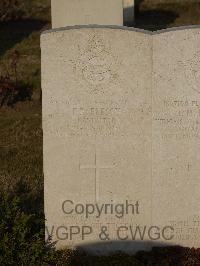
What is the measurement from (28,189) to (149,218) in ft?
7.86

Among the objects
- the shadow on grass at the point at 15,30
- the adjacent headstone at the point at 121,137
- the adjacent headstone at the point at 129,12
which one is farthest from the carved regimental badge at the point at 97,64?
the adjacent headstone at the point at 129,12

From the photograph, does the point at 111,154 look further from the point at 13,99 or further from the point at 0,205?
the point at 13,99

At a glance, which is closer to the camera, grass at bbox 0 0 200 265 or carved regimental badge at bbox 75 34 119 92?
carved regimental badge at bbox 75 34 119 92

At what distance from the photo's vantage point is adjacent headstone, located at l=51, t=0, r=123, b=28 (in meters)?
14.0

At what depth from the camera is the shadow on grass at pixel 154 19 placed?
17.2m

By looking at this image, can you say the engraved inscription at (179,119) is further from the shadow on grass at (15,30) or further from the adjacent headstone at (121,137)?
the shadow on grass at (15,30)

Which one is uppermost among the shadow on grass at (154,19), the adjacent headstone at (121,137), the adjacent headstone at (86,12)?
the shadow on grass at (154,19)

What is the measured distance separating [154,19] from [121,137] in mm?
13315

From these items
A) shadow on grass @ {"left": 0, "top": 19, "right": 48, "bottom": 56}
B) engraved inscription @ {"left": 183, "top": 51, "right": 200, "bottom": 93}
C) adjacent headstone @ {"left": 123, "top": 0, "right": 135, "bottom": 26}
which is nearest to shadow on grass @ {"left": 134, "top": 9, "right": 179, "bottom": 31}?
adjacent headstone @ {"left": 123, "top": 0, "right": 135, "bottom": 26}

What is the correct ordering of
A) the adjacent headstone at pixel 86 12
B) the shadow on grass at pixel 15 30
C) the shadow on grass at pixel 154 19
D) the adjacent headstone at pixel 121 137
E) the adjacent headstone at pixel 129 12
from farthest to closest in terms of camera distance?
the adjacent headstone at pixel 129 12, the shadow on grass at pixel 154 19, the shadow on grass at pixel 15 30, the adjacent headstone at pixel 86 12, the adjacent headstone at pixel 121 137

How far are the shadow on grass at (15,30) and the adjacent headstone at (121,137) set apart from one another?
10.2 metres

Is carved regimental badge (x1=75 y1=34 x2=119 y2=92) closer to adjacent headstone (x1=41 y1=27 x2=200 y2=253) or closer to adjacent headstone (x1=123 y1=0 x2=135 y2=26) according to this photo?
adjacent headstone (x1=41 y1=27 x2=200 y2=253)

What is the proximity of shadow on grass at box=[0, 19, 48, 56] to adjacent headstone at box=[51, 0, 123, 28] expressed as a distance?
2103 mm

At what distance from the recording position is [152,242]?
5.75 m
